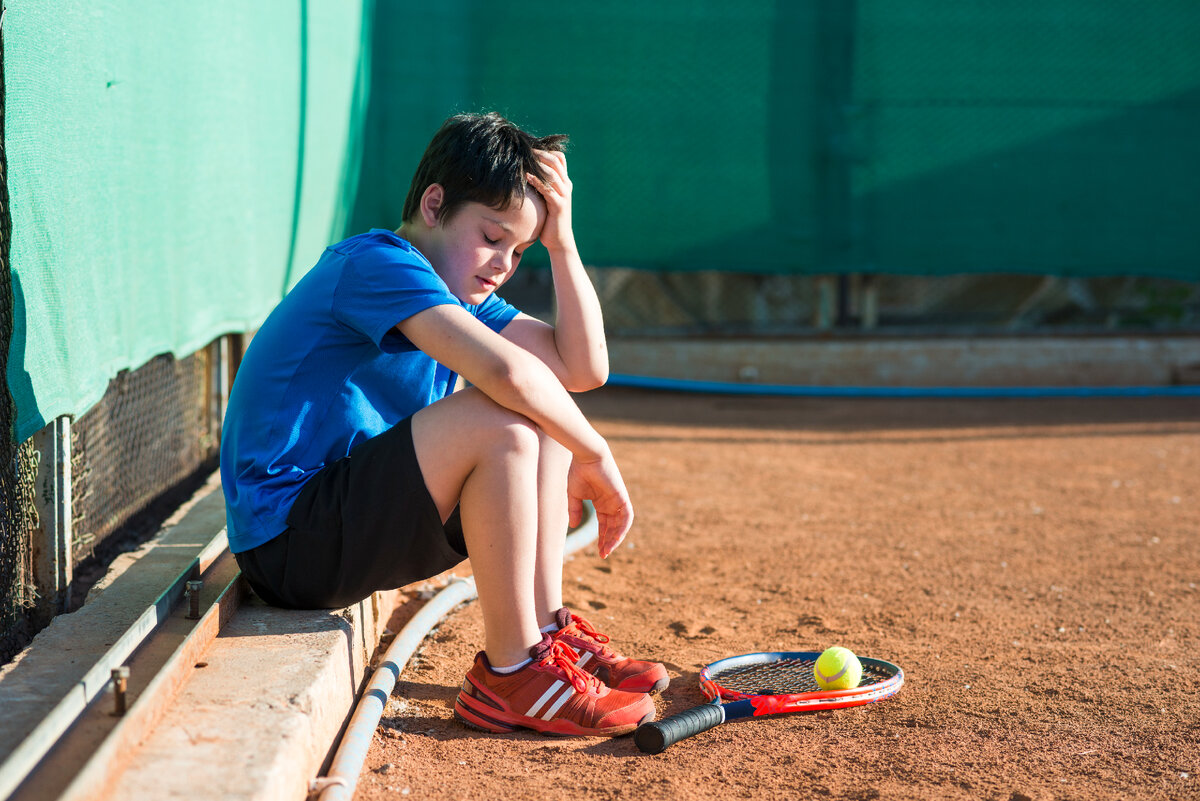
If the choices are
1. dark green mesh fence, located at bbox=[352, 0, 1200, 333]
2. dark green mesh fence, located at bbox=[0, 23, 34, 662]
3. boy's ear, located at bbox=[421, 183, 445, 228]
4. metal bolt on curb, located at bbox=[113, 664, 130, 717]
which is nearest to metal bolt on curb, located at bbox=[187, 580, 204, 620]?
dark green mesh fence, located at bbox=[0, 23, 34, 662]

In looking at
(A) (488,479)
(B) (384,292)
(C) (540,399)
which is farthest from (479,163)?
(A) (488,479)

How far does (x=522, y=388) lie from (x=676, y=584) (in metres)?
1.40

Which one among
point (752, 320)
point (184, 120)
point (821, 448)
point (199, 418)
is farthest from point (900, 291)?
point (184, 120)

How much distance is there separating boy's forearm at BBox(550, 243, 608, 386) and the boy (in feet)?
0.30

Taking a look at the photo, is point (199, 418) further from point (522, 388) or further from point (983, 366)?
point (983, 366)

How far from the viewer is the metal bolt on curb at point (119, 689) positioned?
71.9 inches

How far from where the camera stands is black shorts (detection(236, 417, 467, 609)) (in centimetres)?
221

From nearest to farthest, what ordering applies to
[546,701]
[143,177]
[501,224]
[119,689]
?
[119,689]
[546,701]
[501,224]
[143,177]

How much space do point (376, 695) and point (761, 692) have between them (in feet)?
2.51

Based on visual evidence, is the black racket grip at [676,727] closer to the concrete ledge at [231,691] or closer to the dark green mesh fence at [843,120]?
the concrete ledge at [231,691]

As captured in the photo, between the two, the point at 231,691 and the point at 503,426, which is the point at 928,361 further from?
the point at 231,691

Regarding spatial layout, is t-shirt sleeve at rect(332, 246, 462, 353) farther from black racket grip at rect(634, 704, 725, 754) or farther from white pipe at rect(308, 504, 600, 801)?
black racket grip at rect(634, 704, 725, 754)

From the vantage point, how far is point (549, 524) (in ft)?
7.55

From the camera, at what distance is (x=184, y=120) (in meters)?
3.36
